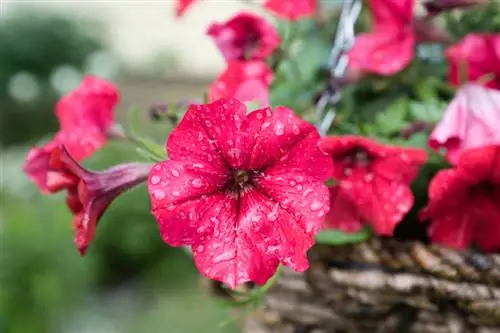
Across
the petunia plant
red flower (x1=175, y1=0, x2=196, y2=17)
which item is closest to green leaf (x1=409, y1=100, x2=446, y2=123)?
the petunia plant

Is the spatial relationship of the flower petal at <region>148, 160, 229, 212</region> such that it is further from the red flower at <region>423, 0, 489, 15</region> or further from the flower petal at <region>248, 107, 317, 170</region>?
the red flower at <region>423, 0, 489, 15</region>

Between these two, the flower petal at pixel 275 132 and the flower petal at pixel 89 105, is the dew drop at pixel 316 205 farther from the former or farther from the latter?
the flower petal at pixel 89 105

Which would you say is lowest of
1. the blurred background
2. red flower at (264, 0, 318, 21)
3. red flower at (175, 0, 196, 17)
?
the blurred background

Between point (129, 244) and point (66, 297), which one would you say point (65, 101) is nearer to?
point (66, 297)

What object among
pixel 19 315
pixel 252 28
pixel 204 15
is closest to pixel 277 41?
pixel 252 28

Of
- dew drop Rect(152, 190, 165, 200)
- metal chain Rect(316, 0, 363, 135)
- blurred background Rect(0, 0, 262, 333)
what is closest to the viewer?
dew drop Rect(152, 190, 165, 200)

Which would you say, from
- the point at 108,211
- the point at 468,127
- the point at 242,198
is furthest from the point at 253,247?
the point at 108,211
